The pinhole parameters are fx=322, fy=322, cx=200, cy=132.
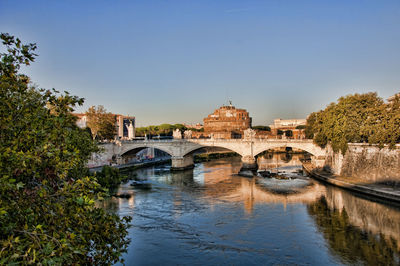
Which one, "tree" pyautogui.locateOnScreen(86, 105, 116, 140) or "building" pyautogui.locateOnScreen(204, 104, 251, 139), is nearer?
"tree" pyautogui.locateOnScreen(86, 105, 116, 140)

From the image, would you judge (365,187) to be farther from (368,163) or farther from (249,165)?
(249,165)

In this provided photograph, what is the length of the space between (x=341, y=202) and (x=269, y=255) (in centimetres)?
1242

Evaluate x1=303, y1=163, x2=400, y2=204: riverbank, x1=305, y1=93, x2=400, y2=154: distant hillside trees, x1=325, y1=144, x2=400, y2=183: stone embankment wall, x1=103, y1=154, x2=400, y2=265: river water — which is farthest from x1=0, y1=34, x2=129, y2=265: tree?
x1=305, y1=93, x2=400, y2=154: distant hillside trees

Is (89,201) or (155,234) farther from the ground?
(89,201)

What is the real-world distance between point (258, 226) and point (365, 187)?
1203 cm

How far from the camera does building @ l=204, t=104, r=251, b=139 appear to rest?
3765 inches

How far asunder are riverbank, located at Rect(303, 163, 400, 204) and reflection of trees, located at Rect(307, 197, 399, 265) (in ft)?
13.7

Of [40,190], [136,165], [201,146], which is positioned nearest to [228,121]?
[201,146]

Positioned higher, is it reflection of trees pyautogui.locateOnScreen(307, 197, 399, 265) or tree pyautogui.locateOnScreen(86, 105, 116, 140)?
tree pyautogui.locateOnScreen(86, 105, 116, 140)

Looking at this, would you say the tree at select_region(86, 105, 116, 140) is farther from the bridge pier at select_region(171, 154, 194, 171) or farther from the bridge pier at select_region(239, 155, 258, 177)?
the bridge pier at select_region(239, 155, 258, 177)

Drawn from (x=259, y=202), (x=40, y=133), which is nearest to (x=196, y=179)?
→ (x=259, y=202)

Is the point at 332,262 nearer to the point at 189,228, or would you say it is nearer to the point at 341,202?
the point at 189,228

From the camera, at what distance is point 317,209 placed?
2375 centimetres

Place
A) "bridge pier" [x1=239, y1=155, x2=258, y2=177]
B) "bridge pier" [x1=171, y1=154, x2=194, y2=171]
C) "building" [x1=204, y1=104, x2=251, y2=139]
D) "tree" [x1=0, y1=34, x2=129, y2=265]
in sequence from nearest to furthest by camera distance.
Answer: "tree" [x1=0, y1=34, x2=129, y2=265]
"bridge pier" [x1=239, y1=155, x2=258, y2=177]
"bridge pier" [x1=171, y1=154, x2=194, y2=171]
"building" [x1=204, y1=104, x2=251, y2=139]
